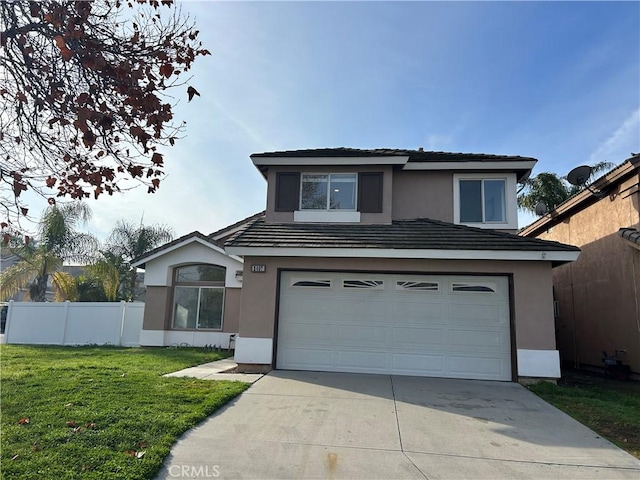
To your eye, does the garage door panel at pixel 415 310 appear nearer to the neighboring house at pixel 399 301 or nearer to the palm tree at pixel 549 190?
the neighboring house at pixel 399 301

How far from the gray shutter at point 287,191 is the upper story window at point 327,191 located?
17 cm

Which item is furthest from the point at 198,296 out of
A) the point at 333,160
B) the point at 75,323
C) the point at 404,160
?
the point at 404,160

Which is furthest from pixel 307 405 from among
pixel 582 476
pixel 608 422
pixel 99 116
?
pixel 99 116

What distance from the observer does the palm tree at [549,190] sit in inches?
837

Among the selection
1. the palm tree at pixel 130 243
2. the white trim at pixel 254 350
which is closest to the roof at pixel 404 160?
the white trim at pixel 254 350

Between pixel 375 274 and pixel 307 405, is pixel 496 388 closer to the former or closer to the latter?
pixel 375 274

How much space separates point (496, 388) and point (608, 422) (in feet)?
7.59

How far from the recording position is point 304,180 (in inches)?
470

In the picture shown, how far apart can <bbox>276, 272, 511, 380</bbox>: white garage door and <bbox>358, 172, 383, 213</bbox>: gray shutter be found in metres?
2.20

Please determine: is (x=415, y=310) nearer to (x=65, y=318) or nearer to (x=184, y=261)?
(x=184, y=261)

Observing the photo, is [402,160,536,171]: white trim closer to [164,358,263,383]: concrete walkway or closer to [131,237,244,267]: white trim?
[164,358,263,383]: concrete walkway

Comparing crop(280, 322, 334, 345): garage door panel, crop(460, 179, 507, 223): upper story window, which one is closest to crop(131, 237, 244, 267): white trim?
crop(280, 322, 334, 345): garage door panel

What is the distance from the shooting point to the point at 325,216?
11.6 m

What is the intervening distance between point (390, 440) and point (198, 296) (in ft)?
37.6
